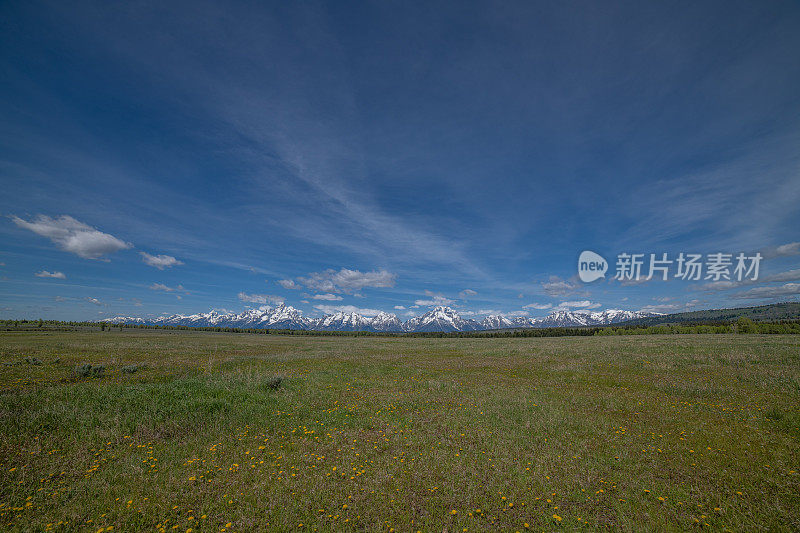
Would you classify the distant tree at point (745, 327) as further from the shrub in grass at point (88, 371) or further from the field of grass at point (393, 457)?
the shrub in grass at point (88, 371)

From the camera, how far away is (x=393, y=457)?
873 centimetres

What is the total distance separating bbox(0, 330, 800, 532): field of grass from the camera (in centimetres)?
621

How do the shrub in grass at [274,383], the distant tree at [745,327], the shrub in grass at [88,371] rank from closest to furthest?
the shrub in grass at [274,383], the shrub in grass at [88,371], the distant tree at [745,327]

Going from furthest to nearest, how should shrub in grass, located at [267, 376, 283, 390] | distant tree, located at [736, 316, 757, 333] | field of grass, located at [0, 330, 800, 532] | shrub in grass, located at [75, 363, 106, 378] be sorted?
1. distant tree, located at [736, 316, 757, 333]
2. shrub in grass, located at [75, 363, 106, 378]
3. shrub in grass, located at [267, 376, 283, 390]
4. field of grass, located at [0, 330, 800, 532]

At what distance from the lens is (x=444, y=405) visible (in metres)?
13.7

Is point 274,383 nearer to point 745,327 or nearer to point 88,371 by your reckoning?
point 88,371

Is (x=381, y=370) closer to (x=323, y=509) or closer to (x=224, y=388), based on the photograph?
(x=224, y=388)

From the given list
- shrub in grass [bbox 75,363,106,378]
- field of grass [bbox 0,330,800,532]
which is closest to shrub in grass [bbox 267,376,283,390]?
field of grass [bbox 0,330,800,532]

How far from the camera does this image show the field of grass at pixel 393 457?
6215mm

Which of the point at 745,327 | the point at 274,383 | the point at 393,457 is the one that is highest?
the point at 745,327

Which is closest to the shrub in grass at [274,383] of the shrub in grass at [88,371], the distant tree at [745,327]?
the shrub in grass at [88,371]

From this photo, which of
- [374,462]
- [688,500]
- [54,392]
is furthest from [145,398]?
[688,500]

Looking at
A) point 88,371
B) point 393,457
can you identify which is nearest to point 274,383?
point 393,457

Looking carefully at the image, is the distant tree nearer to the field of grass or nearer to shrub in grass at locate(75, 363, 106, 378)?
the field of grass
